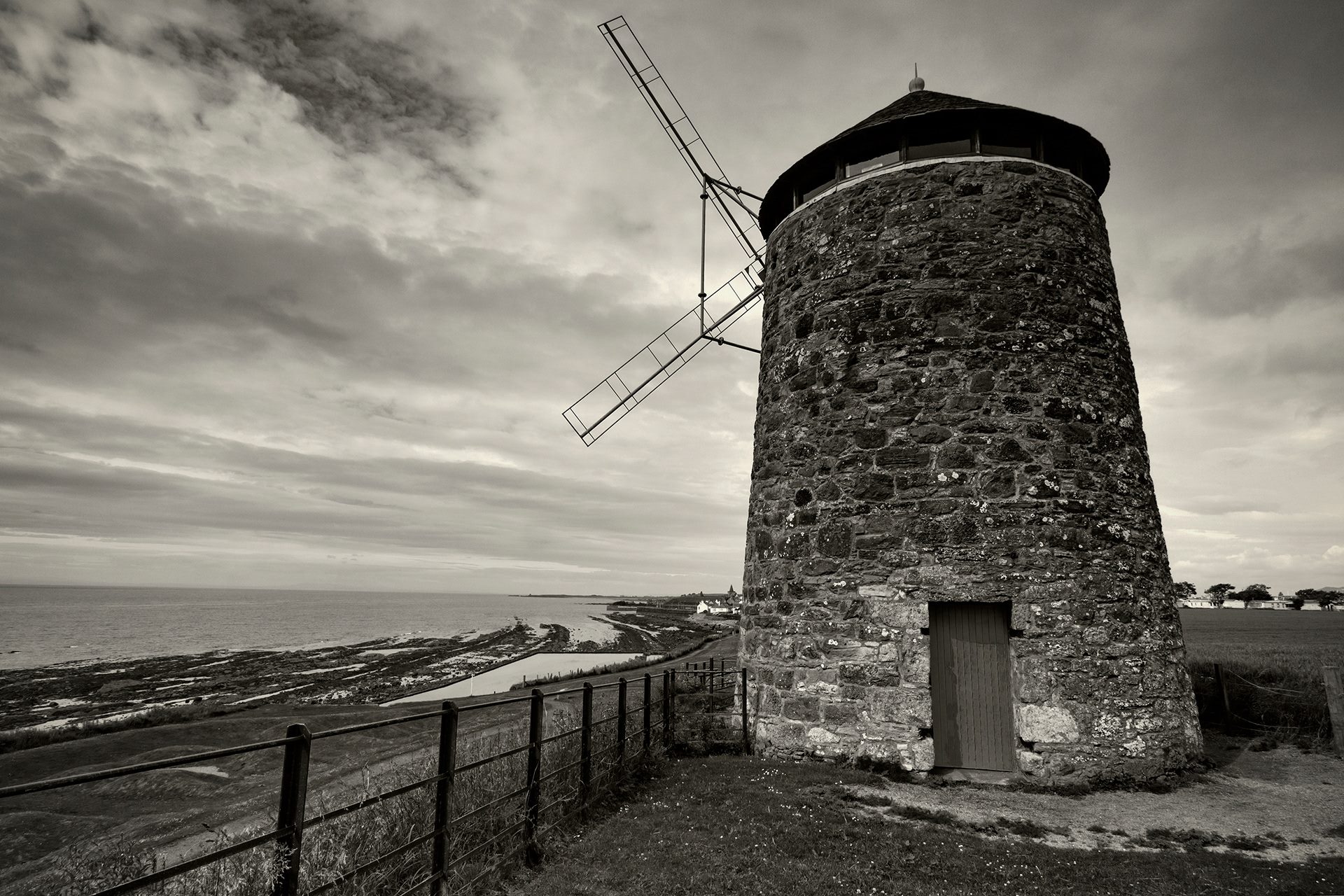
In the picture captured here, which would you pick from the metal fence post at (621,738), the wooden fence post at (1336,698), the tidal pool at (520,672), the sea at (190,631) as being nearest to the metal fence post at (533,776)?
the metal fence post at (621,738)

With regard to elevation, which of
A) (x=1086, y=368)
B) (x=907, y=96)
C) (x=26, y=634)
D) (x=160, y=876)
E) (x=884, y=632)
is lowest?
(x=26, y=634)

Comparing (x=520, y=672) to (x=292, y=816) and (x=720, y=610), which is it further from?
(x=720, y=610)

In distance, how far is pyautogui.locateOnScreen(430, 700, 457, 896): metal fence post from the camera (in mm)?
4742

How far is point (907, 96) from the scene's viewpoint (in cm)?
1168

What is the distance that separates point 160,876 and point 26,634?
76743 millimetres

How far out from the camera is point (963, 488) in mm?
8953

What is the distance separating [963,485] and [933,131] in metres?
5.09

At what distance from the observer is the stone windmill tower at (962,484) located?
8.59 metres

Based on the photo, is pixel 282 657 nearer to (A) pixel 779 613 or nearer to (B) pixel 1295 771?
(A) pixel 779 613

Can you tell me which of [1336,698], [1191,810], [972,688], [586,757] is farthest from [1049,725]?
[586,757]

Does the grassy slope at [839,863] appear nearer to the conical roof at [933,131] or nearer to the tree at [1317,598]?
the conical roof at [933,131]

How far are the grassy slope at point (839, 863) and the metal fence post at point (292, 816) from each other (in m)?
2.04

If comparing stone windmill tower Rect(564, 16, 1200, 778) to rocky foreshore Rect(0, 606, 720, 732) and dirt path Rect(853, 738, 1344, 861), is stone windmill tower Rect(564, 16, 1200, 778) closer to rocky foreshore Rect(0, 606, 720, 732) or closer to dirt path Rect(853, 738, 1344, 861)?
dirt path Rect(853, 738, 1344, 861)

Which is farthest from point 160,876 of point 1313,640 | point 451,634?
point 451,634
